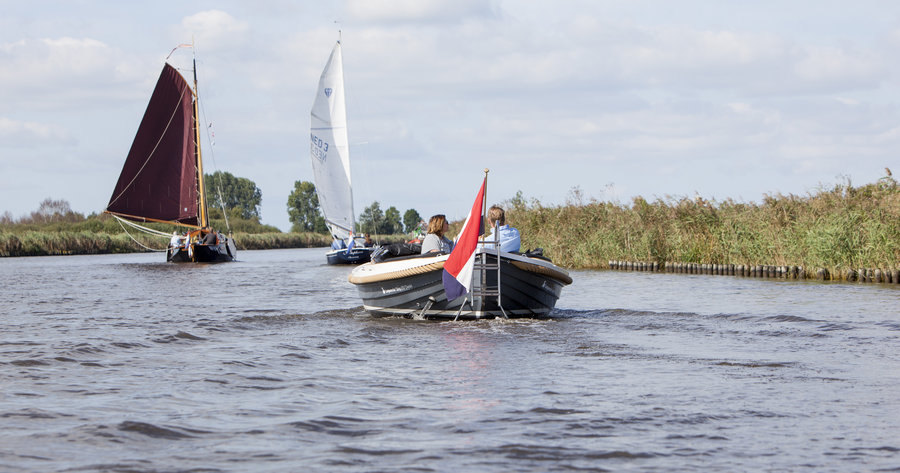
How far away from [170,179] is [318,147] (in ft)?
30.7

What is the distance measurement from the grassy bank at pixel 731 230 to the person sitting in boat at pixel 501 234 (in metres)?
12.0

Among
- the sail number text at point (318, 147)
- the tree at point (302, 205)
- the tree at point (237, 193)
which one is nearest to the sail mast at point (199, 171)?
the sail number text at point (318, 147)

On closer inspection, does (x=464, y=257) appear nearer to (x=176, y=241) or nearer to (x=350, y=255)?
(x=350, y=255)

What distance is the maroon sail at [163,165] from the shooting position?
4234 centimetres

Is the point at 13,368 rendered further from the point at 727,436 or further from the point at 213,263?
the point at 213,263

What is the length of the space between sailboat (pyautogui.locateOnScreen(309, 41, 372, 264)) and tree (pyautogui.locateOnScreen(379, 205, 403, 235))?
63720mm

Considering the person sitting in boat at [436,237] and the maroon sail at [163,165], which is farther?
the maroon sail at [163,165]

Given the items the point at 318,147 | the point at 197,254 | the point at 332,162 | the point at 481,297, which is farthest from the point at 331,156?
the point at 481,297

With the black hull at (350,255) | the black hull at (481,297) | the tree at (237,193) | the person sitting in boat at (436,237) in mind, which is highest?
the tree at (237,193)

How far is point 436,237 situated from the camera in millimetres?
13422

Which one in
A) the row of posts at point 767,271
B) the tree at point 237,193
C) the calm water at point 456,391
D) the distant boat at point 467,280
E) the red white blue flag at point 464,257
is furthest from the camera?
the tree at point 237,193

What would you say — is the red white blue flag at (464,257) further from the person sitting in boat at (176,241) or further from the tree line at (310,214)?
the tree line at (310,214)

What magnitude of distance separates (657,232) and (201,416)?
24.9m

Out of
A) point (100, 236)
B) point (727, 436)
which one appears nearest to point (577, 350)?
point (727, 436)
